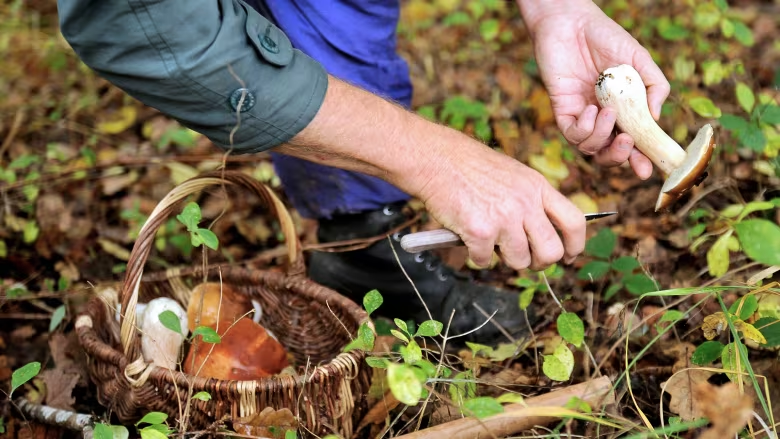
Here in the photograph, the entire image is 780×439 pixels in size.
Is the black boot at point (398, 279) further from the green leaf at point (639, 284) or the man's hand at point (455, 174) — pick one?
the man's hand at point (455, 174)

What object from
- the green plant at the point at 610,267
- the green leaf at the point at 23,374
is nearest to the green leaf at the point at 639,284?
the green plant at the point at 610,267

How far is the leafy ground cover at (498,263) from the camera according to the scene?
129 centimetres

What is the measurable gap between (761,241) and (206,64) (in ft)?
2.91

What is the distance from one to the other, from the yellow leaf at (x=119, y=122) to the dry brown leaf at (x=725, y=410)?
2.37 metres

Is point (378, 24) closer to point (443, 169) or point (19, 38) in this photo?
point (443, 169)

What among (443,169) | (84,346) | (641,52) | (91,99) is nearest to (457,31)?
(91,99)

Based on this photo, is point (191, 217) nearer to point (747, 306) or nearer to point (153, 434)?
point (153, 434)

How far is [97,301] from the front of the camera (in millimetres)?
1577

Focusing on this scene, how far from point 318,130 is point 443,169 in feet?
0.78

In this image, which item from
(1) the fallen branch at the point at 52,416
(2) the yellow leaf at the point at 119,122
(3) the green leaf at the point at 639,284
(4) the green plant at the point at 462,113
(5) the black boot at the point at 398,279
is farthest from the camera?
(2) the yellow leaf at the point at 119,122

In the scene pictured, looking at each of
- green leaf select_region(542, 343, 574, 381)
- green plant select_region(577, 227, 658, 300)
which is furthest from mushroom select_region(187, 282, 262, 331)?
green plant select_region(577, 227, 658, 300)

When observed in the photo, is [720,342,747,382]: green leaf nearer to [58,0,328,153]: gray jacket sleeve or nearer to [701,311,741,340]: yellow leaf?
[701,311,741,340]: yellow leaf

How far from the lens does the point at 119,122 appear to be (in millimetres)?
2799

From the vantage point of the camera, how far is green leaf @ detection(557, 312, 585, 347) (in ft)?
4.23
